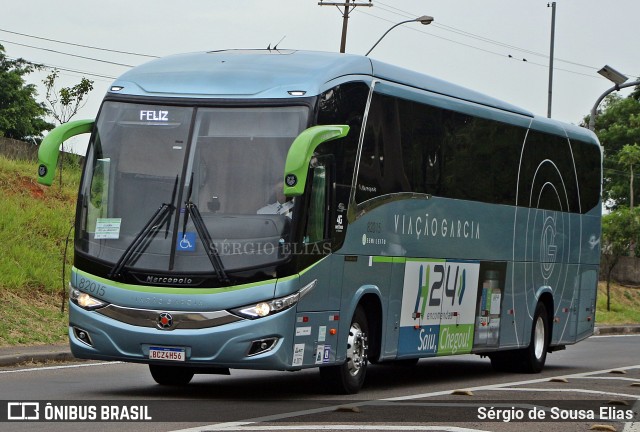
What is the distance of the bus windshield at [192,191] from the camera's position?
13.8 metres

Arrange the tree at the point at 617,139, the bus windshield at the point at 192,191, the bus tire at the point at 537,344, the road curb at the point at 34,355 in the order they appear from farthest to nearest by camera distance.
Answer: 1. the tree at the point at 617,139
2. the bus tire at the point at 537,344
3. the road curb at the point at 34,355
4. the bus windshield at the point at 192,191

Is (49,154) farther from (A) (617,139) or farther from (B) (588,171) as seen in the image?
(A) (617,139)

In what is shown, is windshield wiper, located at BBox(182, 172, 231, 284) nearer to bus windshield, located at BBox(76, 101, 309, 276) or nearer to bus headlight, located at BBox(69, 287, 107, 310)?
bus windshield, located at BBox(76, 101, 309, 276)

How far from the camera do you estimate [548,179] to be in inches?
861

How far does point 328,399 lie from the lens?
1467 cm

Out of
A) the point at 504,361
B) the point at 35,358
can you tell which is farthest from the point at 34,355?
the point at 504,361

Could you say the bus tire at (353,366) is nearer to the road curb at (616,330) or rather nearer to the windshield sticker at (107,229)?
the windshield sticker at (107,229)

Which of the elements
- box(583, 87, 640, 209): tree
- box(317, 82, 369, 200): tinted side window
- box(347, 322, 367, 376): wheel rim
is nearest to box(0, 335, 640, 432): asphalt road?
box(347, 322, 367, 376): wheel rim

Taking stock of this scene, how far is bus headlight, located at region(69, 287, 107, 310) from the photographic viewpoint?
46.3ft

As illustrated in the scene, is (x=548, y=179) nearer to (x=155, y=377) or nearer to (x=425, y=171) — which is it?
(x=425, y=171)

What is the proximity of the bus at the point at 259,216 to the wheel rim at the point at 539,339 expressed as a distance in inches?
183

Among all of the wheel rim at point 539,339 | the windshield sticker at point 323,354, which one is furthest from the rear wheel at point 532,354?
the windshield sticker at point 323,354

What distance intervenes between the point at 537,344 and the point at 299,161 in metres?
9.84

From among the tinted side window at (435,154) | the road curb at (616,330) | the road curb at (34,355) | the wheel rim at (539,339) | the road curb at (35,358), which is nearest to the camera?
the tinted side window at (435,154)
